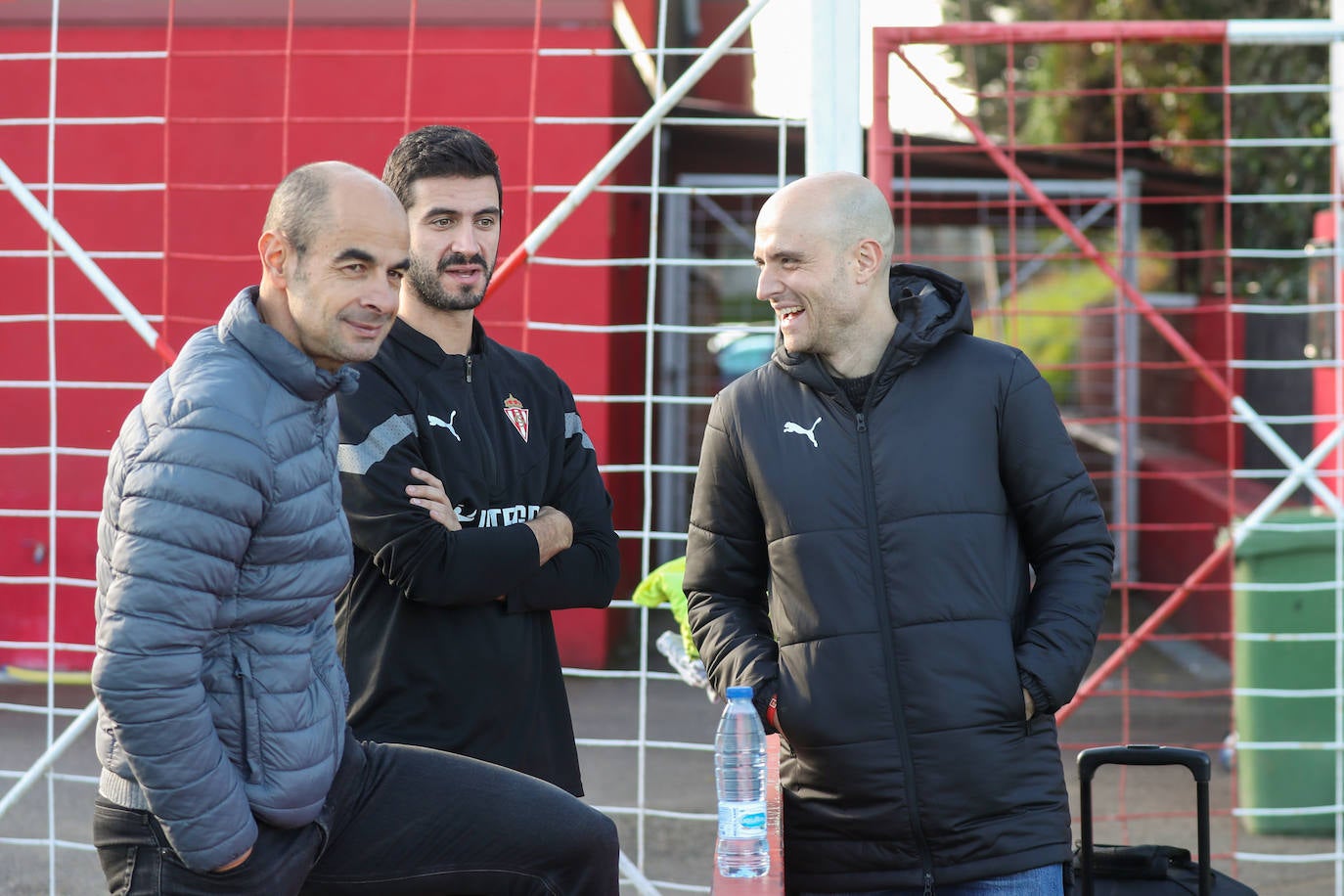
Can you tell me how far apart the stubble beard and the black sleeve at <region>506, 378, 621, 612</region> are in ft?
1.15

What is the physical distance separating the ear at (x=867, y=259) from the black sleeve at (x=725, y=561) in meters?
0.40

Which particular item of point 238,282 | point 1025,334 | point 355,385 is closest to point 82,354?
point 238,282

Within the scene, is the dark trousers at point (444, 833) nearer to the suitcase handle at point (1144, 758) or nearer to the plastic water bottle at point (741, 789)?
the plastic water bottle at point (741, 789)

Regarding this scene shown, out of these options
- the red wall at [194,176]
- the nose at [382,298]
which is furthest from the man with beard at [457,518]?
the red wall at [194,176]

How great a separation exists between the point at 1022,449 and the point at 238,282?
22.1 feet

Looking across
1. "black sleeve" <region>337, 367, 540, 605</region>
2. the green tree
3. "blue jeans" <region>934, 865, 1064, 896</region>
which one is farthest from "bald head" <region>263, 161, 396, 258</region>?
the green tree

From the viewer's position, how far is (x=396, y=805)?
2621 mm

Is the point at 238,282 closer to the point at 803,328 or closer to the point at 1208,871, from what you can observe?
the point at 803,328

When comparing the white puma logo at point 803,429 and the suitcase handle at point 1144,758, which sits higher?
the white puma logo at point 803,429

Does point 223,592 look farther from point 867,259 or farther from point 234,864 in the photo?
point 867,259

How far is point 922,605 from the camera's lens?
2773 mm

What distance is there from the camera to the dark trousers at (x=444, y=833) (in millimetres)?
2590

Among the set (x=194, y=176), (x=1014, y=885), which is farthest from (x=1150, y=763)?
(x=194, y=176)

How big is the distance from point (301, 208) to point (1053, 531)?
5.18 ft
